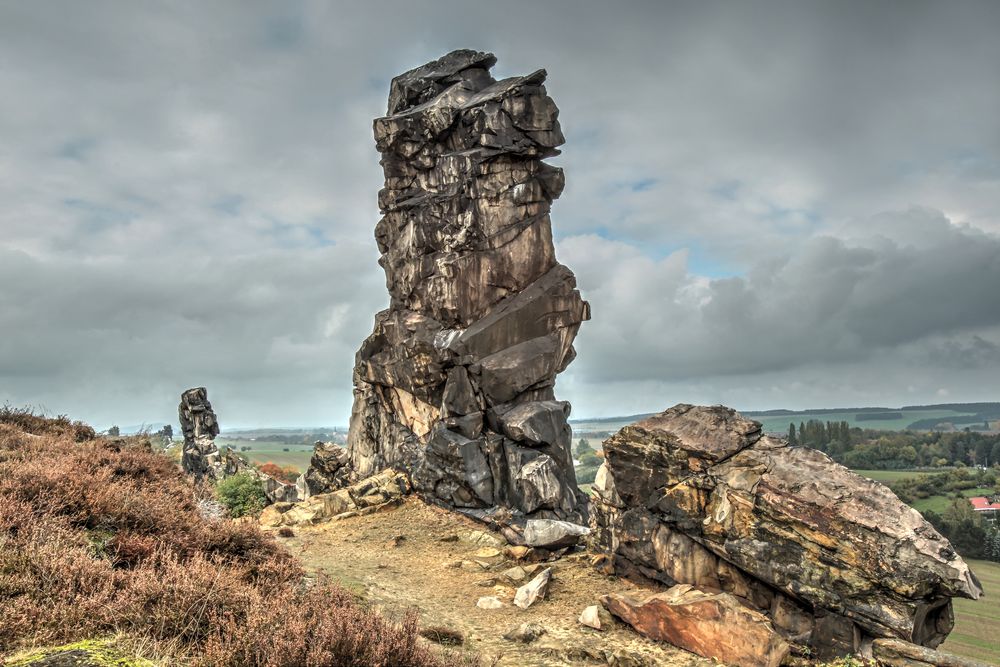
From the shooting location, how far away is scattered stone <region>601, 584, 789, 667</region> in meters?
12.4

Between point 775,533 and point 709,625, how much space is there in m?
2.87

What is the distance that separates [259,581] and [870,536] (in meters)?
13.1

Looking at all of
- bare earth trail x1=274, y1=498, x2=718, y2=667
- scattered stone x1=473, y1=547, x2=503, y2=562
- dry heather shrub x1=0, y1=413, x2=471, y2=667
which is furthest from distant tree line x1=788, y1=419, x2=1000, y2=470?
dry heather shrub x1=0, y1=413, x2=471, y2=667

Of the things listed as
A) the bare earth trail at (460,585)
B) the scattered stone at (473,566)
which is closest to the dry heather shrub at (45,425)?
the bare earth trail at (460,585)

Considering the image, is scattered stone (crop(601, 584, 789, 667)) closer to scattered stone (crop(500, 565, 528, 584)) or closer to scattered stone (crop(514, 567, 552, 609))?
scattered stone (crop(514, 567, 552, 609))

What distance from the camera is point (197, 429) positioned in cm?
5703

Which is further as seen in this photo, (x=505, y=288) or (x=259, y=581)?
(x=505, y=288)

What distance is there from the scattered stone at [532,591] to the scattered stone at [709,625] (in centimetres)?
310

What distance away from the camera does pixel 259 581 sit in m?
9.61

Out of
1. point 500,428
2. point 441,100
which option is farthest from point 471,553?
point 441,100

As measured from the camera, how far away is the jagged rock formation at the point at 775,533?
12.2 m

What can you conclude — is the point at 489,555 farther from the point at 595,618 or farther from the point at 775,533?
the point at 775,533

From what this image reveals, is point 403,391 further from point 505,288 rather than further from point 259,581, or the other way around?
point 259,581

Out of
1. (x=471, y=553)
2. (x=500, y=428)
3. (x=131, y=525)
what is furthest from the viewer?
(x=500, y=428)
